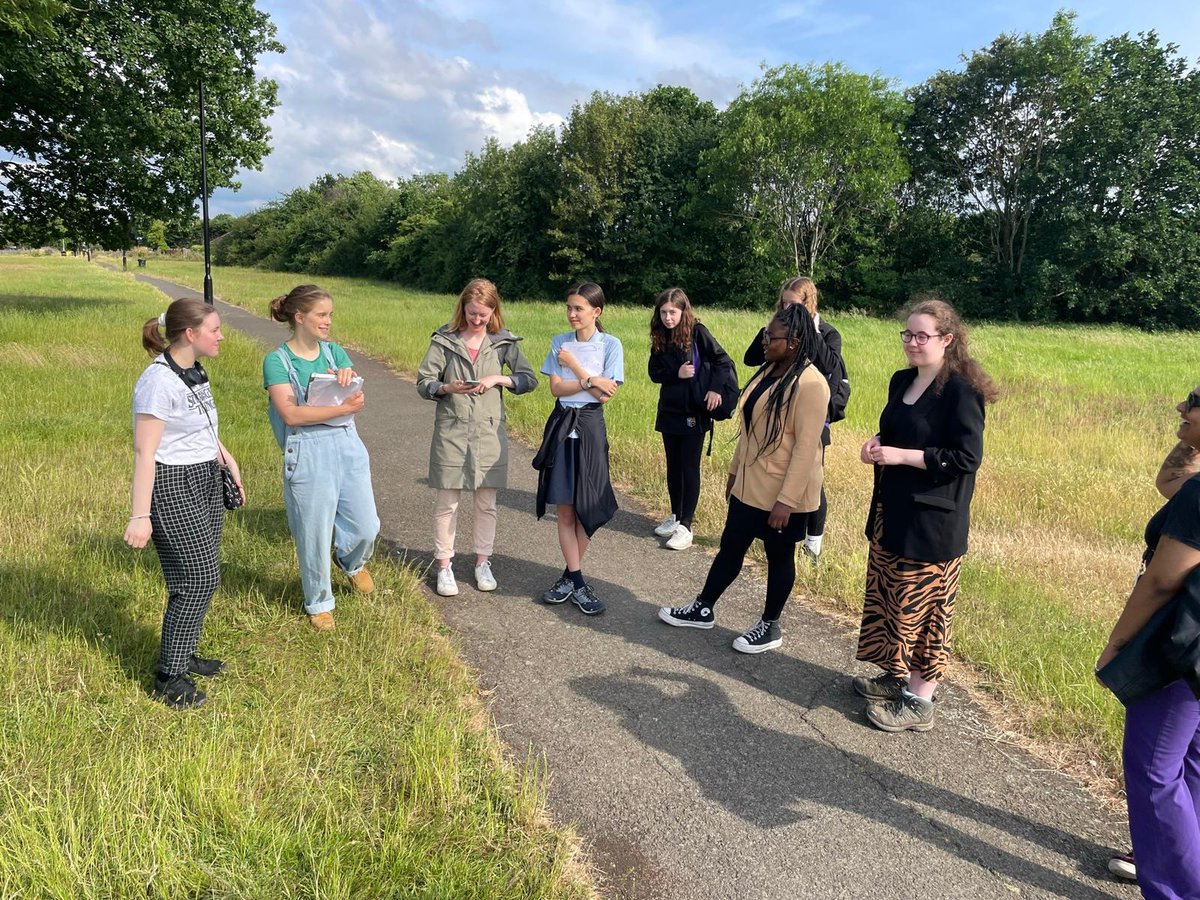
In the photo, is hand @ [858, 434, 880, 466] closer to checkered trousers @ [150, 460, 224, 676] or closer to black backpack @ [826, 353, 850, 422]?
black backpack @ [826, 353, 850, 422]

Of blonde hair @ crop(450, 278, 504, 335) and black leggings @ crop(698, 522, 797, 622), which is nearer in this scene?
black leggings @ crop(698, 522, 797, 622)

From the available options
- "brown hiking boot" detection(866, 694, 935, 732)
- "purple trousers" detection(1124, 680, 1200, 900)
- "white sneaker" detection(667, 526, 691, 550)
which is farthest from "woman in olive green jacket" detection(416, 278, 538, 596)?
"purple trousers" detection(1124, 680, 1200, 900)

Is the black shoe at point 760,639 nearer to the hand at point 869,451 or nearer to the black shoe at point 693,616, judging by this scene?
the black shoe at point 693,616

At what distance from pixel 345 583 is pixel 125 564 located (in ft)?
4.50

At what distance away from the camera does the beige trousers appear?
451 centimetres

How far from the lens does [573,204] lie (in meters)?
39.6

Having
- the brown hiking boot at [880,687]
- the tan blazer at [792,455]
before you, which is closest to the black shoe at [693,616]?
the tan blazer at [792,455]

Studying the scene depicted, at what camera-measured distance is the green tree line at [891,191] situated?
1276 inches

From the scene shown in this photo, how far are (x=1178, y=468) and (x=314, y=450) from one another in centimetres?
374

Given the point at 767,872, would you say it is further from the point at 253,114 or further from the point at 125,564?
the point at 253,114

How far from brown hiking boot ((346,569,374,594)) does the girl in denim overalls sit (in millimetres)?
328

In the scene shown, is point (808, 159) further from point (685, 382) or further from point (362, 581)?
point (362, 581)

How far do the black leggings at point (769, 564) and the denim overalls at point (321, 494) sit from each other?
1.95m

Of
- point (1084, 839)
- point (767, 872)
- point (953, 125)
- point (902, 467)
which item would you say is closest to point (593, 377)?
point (902, 467)
